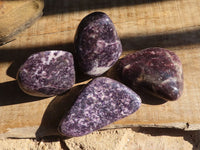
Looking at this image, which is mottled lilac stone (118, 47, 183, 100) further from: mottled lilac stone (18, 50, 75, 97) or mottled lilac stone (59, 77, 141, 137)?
mottled lilac stone (18, 50, 75, 97)

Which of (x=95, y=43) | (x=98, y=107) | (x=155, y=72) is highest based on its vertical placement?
(x=95, y=43)

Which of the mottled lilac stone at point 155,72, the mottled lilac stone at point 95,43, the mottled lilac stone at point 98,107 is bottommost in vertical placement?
the mottled lilac stone at point 98,107

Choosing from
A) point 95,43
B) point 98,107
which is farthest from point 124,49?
point 98,107

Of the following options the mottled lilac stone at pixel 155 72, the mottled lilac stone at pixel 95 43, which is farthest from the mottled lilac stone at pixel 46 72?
the mottled lilac stone at pixel 155 72

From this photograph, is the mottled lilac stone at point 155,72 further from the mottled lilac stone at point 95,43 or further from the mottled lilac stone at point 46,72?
the mottled lilac stone at point 46,72

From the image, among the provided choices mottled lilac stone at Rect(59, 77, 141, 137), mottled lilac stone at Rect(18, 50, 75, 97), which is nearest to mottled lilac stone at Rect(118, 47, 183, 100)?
mottled lilac stone at Rect(59, 77, 141, 137)

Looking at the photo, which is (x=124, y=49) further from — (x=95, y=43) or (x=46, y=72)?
(x=46, y=72)
